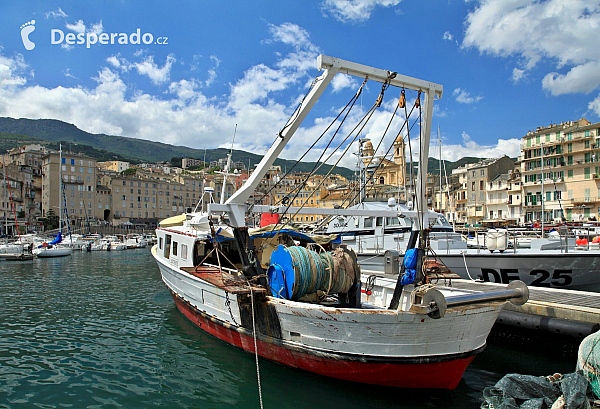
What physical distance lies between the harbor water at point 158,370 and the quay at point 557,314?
0.78m

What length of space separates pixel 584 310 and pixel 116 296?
743 inches

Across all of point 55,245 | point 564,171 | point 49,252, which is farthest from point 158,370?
point 564,171

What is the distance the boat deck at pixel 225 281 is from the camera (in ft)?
28.7

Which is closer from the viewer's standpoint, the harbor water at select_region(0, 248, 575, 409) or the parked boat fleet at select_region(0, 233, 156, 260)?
the harbor water at select_region(0, 248, 575, 409)

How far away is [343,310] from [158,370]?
5.14 meters

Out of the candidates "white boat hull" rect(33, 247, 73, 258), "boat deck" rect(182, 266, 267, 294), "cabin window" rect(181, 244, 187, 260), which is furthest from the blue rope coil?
"white boat hull" rect(33, 247, 73, 258)

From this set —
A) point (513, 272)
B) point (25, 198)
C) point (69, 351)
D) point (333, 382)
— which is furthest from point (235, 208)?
point (25, 198)

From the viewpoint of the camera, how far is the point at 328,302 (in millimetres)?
A: 10656

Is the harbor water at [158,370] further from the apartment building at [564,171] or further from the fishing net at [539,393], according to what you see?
the apartment building at [564,171]

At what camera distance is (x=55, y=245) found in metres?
54.2

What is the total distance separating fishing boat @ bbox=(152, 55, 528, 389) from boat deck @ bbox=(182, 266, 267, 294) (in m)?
0.03

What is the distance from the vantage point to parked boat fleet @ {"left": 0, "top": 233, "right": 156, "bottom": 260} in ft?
151

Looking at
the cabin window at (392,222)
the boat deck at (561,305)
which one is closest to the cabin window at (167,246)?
the boat deck at (561,305)

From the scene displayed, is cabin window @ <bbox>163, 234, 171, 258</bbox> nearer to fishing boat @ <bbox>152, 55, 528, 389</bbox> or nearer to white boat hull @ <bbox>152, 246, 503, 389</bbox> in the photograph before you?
fishing boat @ <bbox>152, 55, 528, 389</bbox>
